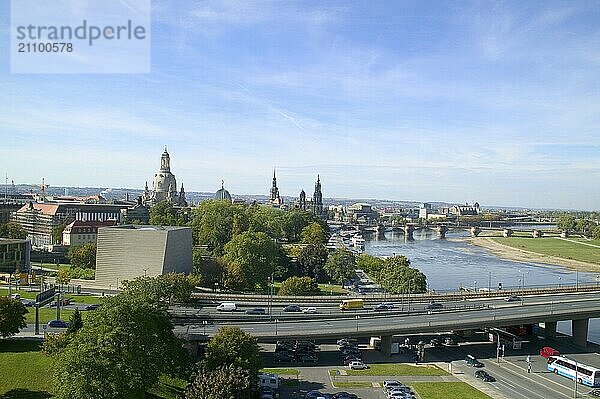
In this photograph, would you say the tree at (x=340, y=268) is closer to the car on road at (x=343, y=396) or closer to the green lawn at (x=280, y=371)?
the green lawn at (x=280, y=371)

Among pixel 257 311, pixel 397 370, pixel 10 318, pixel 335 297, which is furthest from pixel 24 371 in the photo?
pixel 335 297

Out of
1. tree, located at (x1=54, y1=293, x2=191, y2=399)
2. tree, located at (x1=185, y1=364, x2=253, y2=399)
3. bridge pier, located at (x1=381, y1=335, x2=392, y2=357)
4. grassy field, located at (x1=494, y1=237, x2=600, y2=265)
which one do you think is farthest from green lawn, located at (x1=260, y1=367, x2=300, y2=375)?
grassy field, located at (x1=494, y1=237, x2=600, y2=265)

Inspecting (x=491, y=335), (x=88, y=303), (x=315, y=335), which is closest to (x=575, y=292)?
(x=491, y=335)

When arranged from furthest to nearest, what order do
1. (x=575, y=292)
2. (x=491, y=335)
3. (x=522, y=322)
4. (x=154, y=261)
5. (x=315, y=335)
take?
(x=575, y=292)
(x=154, y=261)
(x=491, y=335)
(x=522, y=322)
(x=315, y=335)


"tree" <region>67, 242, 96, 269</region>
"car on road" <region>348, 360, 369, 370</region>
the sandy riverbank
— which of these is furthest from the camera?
the sandy riverbank

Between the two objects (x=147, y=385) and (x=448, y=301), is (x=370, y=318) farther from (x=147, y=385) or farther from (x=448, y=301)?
(x=147, y=385)

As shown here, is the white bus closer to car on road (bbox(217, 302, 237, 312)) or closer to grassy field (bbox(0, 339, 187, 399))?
grassy field (bbox(0, 339, 187, 399))
